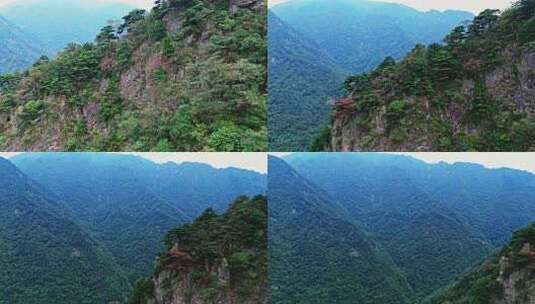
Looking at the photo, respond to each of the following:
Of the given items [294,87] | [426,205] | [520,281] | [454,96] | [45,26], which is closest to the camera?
[520,281]

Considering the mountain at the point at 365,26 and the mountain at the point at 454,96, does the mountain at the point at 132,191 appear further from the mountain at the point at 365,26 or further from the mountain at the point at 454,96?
the mountain at the point at 365,26

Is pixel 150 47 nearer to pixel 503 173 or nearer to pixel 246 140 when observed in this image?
pixel 246 140

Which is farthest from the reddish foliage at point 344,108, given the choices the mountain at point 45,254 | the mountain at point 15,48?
the mountain at point 15,48

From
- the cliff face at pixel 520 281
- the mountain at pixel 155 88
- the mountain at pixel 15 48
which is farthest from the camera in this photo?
the mountain at pixel 15 48

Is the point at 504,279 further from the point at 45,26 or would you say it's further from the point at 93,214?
the point at 45,26

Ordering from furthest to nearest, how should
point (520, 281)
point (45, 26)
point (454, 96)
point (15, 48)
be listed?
1. point (45, 26)
2. point (15, 48)
3. point (454, 96)
4. point (520, 281)

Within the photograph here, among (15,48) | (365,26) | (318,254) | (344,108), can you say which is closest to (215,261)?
(318,254)

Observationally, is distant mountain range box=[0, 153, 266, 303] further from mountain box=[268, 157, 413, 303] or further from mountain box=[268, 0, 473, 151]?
mountain box=[268, 0, 473, 151]
